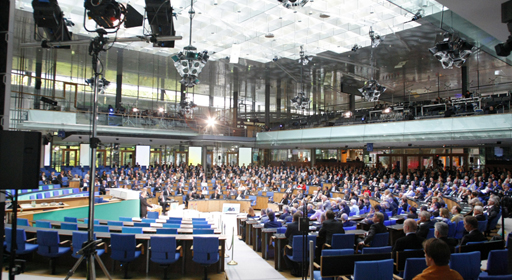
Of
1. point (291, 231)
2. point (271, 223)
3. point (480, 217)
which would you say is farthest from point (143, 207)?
point (480, 217)

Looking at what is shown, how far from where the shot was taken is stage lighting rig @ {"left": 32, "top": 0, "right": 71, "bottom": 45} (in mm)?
4051

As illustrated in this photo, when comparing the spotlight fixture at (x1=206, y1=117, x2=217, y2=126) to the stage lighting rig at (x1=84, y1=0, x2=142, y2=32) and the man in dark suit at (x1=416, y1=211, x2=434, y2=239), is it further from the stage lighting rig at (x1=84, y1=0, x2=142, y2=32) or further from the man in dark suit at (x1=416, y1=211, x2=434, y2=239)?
the stage lighting rig at (x1=84, y1=0, x2=142, y2=32)

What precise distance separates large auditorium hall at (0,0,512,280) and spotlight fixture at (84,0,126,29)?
0.05ft

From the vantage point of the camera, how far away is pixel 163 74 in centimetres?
2223

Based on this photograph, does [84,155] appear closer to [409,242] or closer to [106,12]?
[106,12]

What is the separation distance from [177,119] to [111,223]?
14.9 meters

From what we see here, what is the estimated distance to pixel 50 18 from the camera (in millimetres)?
4070

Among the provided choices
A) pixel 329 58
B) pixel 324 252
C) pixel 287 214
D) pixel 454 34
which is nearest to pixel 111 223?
pixel 287 214

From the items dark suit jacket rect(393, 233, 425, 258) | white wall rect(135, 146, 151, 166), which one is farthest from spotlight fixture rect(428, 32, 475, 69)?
white wall rect(135, 146, 151, 166)

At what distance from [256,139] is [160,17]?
72.0 ft

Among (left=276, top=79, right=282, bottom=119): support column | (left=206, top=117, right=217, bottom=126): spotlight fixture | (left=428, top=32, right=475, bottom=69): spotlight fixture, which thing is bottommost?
(left=206, top=117, right=217, bottom=126): spotlight fixture

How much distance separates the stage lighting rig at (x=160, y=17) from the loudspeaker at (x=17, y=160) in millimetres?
2050

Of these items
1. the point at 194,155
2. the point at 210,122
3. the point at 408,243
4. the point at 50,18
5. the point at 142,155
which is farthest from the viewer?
the point at 194,155

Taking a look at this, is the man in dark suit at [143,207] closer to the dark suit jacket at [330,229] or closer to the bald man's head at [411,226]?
the dark suit jacket at [330,229]
